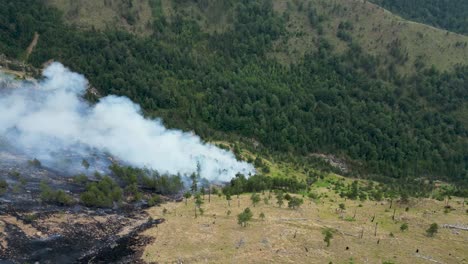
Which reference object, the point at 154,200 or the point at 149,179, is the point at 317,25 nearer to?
the point at 149,179

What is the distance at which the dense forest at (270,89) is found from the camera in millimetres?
145375

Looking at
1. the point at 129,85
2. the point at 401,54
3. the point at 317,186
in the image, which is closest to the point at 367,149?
the point at 317,186

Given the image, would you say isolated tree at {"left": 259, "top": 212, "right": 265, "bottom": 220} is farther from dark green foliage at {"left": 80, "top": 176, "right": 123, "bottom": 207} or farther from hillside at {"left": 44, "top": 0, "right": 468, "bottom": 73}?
hillside at {"left": 44, "top": 0, "right": 468, "bottom": 73}

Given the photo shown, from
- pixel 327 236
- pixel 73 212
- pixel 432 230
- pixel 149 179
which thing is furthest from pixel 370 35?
pixel 73 212

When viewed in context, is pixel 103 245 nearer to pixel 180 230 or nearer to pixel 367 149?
pixel 180 230

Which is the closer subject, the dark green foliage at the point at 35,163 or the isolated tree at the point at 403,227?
the isolated tree at the point at 403,227

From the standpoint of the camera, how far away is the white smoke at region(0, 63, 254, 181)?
98.7m

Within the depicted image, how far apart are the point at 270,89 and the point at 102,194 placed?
92.8 meters

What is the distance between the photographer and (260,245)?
67.6 meters

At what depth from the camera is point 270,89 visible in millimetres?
161750

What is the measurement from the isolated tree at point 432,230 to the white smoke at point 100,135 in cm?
4312

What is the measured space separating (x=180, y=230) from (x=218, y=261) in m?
11.6

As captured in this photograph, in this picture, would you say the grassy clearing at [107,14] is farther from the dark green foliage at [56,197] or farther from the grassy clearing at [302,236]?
the grassy clearing at [302,236]

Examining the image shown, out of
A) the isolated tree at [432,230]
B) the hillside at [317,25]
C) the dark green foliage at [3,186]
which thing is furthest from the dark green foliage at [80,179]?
the hillside at [317,25]
